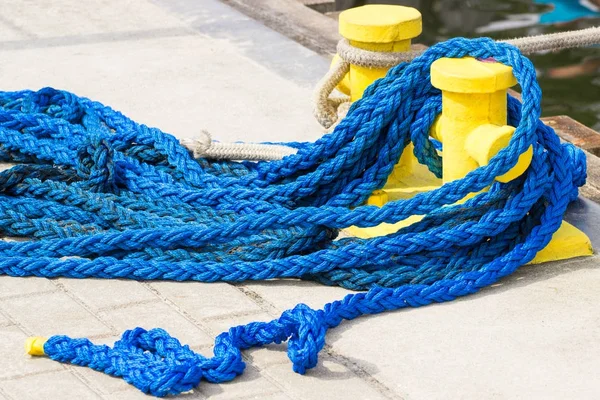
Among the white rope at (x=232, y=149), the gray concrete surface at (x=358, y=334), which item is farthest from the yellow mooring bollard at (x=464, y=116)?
the white rope at (x=232, y=149)

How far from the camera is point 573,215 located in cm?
351

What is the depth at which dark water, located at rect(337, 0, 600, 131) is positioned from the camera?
6.35 meters

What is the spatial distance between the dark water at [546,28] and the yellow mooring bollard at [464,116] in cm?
264

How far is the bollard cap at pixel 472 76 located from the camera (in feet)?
9.87

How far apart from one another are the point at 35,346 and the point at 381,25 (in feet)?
4.68

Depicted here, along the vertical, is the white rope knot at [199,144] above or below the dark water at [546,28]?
above

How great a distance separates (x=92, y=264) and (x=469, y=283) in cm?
102

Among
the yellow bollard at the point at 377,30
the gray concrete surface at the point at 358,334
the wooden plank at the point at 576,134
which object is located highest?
the yellow bollard at the point at 377,30

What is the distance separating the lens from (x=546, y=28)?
27.0ft

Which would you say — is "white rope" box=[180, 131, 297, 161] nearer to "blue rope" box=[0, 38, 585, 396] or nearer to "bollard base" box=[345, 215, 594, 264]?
"blue rope" box=[0, 38, 585, 396]

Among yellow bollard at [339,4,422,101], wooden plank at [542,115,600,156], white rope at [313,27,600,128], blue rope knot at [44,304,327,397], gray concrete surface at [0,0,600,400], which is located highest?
yellow bollard at [339,4,422,101]

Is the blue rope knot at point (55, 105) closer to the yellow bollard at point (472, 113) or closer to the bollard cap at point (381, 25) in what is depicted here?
the bollard cap at point (381, 25)

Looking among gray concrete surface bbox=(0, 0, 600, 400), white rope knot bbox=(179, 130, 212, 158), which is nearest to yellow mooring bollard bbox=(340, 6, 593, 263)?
gray concrete surface bbox=(0, 0, 600, 400)

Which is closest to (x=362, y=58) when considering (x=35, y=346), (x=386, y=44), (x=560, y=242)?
(x=386, y=44)
